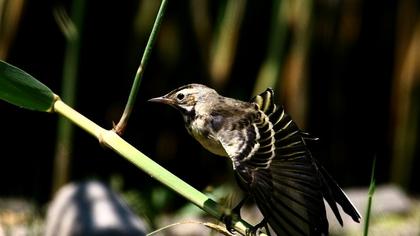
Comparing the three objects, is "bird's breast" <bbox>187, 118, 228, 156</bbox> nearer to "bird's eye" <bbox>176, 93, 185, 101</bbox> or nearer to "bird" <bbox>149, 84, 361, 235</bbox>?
"bird" <bbox>149, 84, 361, 235</bbox>

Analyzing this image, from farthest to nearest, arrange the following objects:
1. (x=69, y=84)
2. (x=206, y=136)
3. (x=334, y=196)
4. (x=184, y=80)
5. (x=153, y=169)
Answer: (x=184, y=80), (x=69, y=84), (x=206, y=136), (x=334, y=196), (x=153, y=169)

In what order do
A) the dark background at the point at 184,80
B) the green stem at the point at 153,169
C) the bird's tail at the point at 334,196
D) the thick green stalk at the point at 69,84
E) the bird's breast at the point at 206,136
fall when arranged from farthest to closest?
1. the dark background at the point at 184,80
2. the thick green stalk at the point at 69,84
3. the bird's breast at the point at 206,136
4. the bird's tail at the point at 334,196
5. the green stem at the point at 153,169

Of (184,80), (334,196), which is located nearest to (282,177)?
(334,196)

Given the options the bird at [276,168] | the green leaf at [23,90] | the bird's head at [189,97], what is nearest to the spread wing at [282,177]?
the bird at [276,168]

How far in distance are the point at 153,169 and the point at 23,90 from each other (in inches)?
13.3

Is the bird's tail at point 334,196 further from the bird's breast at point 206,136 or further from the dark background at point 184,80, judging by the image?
the dark background at point 184,80

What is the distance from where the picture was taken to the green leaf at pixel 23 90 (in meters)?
2.03

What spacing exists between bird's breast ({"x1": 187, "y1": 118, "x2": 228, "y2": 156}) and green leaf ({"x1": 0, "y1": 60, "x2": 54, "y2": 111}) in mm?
475

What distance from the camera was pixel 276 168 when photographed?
84.4 inches

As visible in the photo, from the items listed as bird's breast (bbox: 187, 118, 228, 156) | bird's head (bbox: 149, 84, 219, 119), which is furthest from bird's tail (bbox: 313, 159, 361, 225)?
bird's head (bbox: 149, 84, 219, 119)

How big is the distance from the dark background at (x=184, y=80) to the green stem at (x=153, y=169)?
3069mm

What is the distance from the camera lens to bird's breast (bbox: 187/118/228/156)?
2.38 m

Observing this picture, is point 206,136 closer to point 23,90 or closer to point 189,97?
point 189,97

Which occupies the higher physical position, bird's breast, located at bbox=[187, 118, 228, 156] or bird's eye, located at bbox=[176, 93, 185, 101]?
bird's eye, located at bbox=[176, 93, 185, 101]
